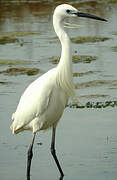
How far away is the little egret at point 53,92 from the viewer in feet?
26.6

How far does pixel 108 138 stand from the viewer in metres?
9.39

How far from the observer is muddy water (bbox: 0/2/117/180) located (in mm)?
8398

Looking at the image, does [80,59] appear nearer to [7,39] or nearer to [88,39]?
[88,39]

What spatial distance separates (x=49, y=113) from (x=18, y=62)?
26.9 ft

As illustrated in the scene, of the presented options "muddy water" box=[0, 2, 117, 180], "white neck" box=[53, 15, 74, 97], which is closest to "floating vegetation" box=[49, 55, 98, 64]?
"muddy water" box=[0, 2, 117, 180]

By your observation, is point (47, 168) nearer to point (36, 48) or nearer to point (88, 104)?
point (88, 104)

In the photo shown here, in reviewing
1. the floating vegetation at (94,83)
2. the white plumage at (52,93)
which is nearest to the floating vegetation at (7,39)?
the floating vegetation at (94,83)

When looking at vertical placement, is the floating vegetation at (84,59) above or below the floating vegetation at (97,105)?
below

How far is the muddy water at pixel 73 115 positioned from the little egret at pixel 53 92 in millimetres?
274

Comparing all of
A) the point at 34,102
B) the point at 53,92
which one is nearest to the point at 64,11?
the point at 53,92

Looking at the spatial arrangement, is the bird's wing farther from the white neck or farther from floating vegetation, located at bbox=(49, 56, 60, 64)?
floating vegetation, located at bbox=(49, 56, 60, 64)

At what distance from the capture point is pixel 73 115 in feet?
35.4

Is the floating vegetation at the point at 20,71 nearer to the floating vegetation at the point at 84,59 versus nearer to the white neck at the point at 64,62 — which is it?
the floating vegetation at the point at 84,59

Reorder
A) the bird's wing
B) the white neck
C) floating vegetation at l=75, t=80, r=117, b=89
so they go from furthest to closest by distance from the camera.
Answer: floating vegetation at l=75, t=80, r=117, b=89
the bird's wing
the white neck
